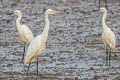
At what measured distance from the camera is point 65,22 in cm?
1936

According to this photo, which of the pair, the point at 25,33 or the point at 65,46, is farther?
the point at 65,46

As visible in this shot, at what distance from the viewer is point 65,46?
1429 centimetres

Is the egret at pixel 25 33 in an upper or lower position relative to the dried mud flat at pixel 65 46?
upper

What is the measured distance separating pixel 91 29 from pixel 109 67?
5.94 m

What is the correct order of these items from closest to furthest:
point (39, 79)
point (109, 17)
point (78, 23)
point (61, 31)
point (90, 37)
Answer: point (39, 79), point (90, 37), point (61, 31), point (78, 23), point (109, 17)

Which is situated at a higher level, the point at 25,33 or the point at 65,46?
the point at 25,33

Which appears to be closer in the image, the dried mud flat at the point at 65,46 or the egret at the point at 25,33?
the dried mud flat at the point at 65,46

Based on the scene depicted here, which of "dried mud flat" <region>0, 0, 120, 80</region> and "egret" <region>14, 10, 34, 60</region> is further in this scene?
"egret" <region>14, 10, 34, 60</region>

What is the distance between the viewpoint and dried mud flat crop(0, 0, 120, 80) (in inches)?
426

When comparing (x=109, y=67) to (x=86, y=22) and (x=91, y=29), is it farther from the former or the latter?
(x=86, y=22)

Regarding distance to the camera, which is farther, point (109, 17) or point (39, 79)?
point (109, 17)

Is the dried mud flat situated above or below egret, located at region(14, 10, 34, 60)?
below

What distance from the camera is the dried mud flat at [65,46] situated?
10.8m

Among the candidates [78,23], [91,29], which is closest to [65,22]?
[78,23]
